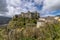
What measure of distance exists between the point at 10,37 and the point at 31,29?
238 inches

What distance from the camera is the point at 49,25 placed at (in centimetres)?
4944

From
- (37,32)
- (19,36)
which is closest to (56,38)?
(37,32)

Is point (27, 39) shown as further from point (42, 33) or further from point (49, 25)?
point (49, 25)

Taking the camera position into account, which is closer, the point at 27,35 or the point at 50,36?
the point at 50,36

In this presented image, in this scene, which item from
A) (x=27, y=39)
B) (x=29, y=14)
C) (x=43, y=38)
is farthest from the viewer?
(x=29, y=14)

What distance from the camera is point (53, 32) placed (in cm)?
4616

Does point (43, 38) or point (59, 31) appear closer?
point (43, 38)

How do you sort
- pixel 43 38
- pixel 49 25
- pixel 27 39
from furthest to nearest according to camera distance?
pixel 49 25, pixel 27 39, pixel 43 38

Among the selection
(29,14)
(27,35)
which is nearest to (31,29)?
(27,35)

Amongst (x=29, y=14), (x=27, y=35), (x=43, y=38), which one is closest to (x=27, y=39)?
(x=27, y=35)

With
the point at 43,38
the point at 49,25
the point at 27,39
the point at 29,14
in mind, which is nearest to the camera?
the point at 43,38

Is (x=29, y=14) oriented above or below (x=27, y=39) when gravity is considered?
above

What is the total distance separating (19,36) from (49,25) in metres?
8.25

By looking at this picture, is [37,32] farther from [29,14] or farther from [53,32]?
[29,14]
